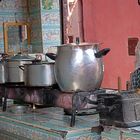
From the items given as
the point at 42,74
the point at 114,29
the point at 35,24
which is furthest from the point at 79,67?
the point at 35,24

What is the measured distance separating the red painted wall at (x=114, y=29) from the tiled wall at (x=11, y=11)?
914mm

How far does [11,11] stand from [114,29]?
4.31 feet

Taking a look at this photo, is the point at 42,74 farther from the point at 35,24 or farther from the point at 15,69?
the point at 35,24

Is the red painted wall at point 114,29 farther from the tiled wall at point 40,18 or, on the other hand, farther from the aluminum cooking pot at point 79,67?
the aluminum cooking pot at point 79,67

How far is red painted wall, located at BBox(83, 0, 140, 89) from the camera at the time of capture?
176 inches

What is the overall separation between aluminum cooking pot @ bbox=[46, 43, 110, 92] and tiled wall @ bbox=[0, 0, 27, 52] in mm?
2900

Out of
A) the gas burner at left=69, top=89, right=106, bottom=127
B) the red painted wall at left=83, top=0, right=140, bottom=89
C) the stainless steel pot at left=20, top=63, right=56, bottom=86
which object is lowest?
the gas burner at left=69, top=89, right=106, bottom=127

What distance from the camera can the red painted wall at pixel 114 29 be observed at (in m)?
4.47

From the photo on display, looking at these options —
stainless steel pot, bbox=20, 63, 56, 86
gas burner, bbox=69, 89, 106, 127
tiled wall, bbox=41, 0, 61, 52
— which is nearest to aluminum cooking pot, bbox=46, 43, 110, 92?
gas burner, bbox=69, 89, 106, 127

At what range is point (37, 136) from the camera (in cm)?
200

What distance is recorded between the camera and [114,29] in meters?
4.79

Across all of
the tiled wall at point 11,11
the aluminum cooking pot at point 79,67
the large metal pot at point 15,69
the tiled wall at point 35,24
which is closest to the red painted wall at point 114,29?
the tiled wall at point 35,24

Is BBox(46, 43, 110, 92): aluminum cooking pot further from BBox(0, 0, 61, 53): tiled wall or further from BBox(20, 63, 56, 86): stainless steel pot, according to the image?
BBox(0, 0, 61, 53): tiled wall

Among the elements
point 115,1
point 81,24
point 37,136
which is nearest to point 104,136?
point 37,136
